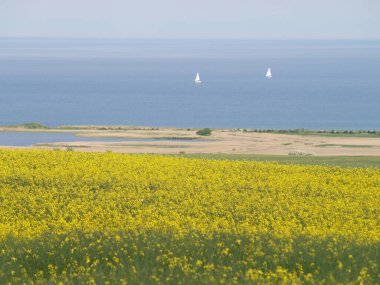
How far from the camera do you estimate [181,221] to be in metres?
15.6

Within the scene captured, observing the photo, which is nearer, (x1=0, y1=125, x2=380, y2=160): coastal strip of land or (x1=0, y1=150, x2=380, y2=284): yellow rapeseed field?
(x1=0, y1=150, x2=380, y2=284): yellow rapeseed field

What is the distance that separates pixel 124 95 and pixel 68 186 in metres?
117

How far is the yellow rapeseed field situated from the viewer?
465 inches


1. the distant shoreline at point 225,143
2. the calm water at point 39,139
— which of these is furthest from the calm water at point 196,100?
the distant shoreline at point 225,143

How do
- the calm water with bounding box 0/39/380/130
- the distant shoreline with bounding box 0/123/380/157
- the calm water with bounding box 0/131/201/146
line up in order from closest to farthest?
the distant shoreline with bounding box 0/123/380/157, the calm water with bounding box 0/131/201/146, the calm water with bounding box 0/39/380/130

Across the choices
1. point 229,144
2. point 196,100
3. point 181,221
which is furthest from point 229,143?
point 196,100

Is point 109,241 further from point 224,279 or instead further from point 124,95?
point 124,95

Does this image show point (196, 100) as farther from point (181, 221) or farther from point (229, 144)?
point (181, 221)

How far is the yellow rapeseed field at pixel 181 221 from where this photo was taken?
11.8m

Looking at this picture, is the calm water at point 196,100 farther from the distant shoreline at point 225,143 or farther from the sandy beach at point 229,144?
the sandy beach at point 229,144

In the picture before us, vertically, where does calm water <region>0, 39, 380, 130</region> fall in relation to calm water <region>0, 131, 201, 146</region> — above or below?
above

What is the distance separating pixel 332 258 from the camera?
40.1ft

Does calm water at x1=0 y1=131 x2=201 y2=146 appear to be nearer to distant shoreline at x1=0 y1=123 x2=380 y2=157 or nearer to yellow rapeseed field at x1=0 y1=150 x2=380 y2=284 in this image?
distant shoreline at x1=0 y1=123 x2=380 y2=157

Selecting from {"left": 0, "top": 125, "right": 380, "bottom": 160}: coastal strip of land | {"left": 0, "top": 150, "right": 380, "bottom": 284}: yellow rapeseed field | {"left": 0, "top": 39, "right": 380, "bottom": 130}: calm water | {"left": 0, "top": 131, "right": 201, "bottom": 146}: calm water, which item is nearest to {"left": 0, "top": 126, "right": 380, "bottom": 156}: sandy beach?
{"left": 0, "top": 125, "right": 380, "bottom": 160}: coastal strip of land
